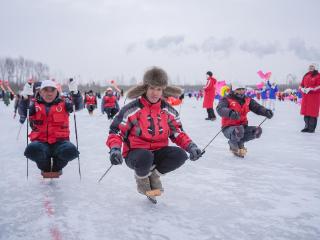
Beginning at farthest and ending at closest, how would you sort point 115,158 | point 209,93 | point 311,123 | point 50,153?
point 209,93, point 311,123, point 50,153, point 115,158

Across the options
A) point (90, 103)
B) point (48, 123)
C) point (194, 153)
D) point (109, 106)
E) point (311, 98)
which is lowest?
point (90, 103)

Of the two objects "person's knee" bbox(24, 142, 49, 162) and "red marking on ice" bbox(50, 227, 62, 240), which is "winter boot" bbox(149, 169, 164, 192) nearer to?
"red marking on ice" bbox(50, 227, 62, 240)

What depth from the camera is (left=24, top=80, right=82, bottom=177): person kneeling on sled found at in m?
3.68

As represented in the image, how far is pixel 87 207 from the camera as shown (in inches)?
117

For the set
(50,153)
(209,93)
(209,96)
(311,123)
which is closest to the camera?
(50,153)

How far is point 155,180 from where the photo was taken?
10.4 feet

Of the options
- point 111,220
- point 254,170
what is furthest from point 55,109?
point 254,170

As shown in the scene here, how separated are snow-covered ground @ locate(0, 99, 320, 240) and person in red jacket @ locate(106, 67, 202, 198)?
1.03 feet

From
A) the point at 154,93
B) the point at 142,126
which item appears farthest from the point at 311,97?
the point at 142,126

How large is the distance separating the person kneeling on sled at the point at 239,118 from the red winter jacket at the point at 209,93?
643 centimetres

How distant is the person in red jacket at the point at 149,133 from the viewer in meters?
3.07

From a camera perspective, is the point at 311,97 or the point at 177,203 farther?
the point at 311,97

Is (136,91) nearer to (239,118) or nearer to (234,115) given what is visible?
(234,115)

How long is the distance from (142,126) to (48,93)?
1.36 metres
